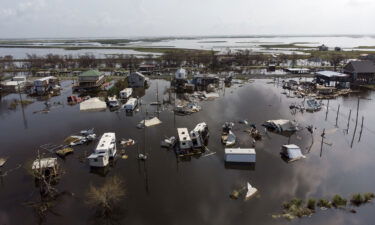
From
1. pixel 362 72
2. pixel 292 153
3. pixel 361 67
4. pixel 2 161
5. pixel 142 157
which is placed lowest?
pixel 2 161

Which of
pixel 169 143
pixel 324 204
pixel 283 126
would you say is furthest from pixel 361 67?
→ pixel 169 143

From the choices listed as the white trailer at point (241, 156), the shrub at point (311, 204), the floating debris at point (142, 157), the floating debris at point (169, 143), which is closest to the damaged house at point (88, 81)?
Answer: the floating debris at point (169, 143)

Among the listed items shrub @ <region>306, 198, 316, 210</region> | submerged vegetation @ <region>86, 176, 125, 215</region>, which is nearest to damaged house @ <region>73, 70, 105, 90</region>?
submerged vegetation @ <region>86, 176, 125, 215</region>

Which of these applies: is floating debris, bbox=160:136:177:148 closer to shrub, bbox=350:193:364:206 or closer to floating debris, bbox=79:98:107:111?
shrub, bbox=350:193:364:206

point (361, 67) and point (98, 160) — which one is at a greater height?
point (361, 67)

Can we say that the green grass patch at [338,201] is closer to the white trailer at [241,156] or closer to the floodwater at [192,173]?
the floodwater at [192,173]

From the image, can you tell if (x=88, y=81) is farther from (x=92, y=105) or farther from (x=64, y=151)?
(x=64, y=151)
